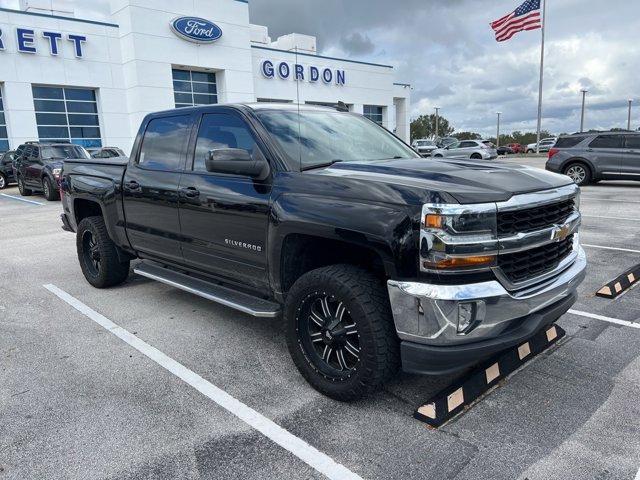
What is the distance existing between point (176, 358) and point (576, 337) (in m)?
3.23

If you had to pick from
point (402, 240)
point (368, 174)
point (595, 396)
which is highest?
point (368, 174)

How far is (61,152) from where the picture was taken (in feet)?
52.4

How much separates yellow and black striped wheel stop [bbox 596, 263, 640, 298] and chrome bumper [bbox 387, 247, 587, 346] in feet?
9.02

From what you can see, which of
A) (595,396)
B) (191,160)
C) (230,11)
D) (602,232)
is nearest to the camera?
(595,396)

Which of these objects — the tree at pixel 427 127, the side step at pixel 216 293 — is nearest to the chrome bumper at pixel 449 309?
the side step at pixel 216 293

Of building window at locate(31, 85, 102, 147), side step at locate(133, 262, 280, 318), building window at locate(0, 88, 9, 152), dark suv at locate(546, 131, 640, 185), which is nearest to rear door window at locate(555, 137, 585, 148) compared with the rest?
dark suv at locate(546, 131, 640, 185)

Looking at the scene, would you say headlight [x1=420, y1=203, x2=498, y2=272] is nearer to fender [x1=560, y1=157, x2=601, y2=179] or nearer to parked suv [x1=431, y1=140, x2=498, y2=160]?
fender [x1=560, y1=157, x2=601, y2=179]

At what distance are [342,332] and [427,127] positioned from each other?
94424 millimetres

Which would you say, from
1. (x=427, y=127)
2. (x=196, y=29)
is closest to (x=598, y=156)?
(x=196, y=29)

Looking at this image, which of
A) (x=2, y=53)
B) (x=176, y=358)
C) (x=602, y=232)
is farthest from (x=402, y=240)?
(x=2, y=53)

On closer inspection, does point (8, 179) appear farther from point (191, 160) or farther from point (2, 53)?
point (191, 160)

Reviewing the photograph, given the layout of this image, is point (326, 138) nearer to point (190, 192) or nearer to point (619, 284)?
point (190, 192)

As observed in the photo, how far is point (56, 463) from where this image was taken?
2.69m

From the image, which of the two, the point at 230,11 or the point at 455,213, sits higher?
the point at 230,11
